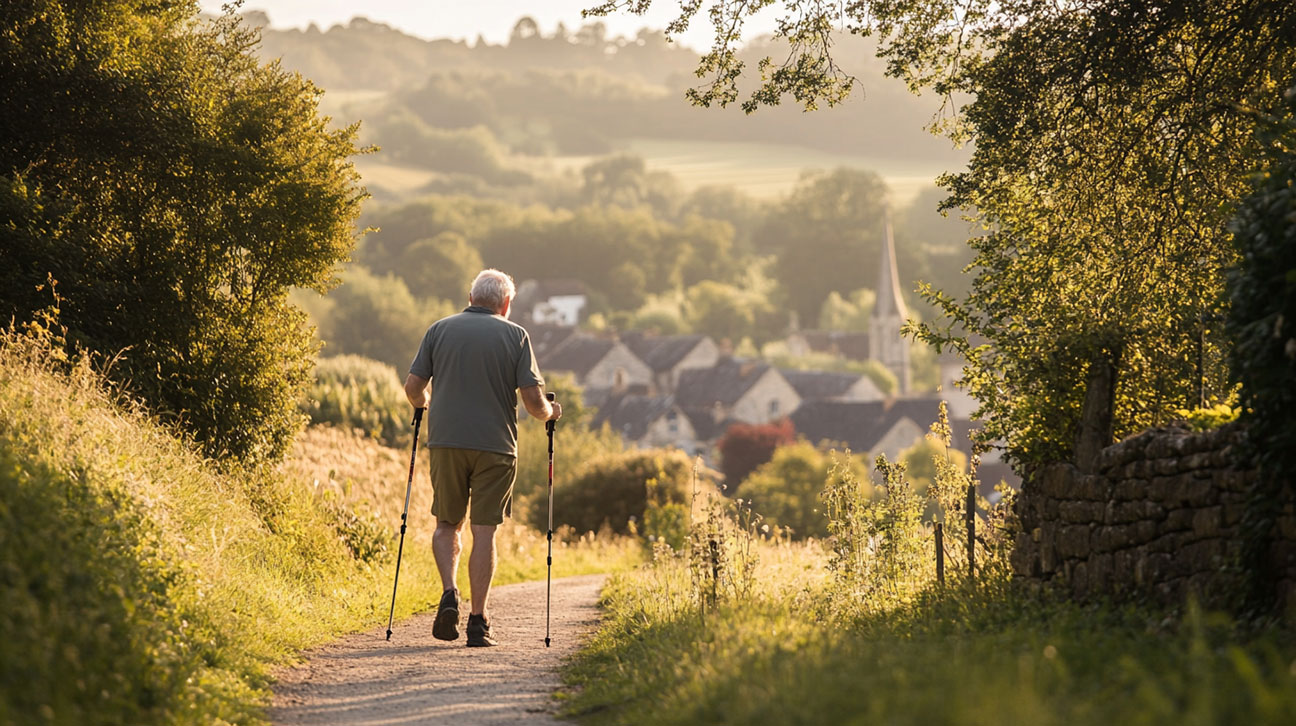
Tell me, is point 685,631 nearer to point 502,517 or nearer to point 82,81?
point 502,517

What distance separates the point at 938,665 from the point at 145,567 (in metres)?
4.10

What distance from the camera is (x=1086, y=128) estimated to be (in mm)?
10844

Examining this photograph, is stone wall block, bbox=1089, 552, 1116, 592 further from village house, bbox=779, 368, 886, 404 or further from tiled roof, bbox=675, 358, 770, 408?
village house, bbox=779, 368, 886, 404

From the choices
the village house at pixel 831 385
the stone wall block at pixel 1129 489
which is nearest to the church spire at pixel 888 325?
the village house at pixel 831 385

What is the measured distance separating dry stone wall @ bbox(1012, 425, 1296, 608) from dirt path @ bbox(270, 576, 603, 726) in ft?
10.8

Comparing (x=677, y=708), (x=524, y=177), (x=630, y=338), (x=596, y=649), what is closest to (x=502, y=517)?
(x=596, y=649)

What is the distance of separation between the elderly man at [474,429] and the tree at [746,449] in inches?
2006

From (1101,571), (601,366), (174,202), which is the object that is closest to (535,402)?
(1101,571)

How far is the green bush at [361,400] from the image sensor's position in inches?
1064

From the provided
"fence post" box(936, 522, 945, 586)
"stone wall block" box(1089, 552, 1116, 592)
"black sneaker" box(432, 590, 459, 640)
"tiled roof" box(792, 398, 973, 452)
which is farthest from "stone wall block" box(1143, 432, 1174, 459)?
"tiled roof" box(792, 398, 973, 452)

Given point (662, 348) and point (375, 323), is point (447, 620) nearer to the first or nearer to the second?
point (375, 323)

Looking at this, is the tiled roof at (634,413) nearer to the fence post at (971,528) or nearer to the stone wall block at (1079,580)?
the fence post at (971,528)

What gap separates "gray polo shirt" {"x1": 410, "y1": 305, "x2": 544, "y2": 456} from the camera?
9047mm

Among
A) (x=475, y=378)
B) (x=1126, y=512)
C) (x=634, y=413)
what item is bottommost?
(x=1126, y=512)
